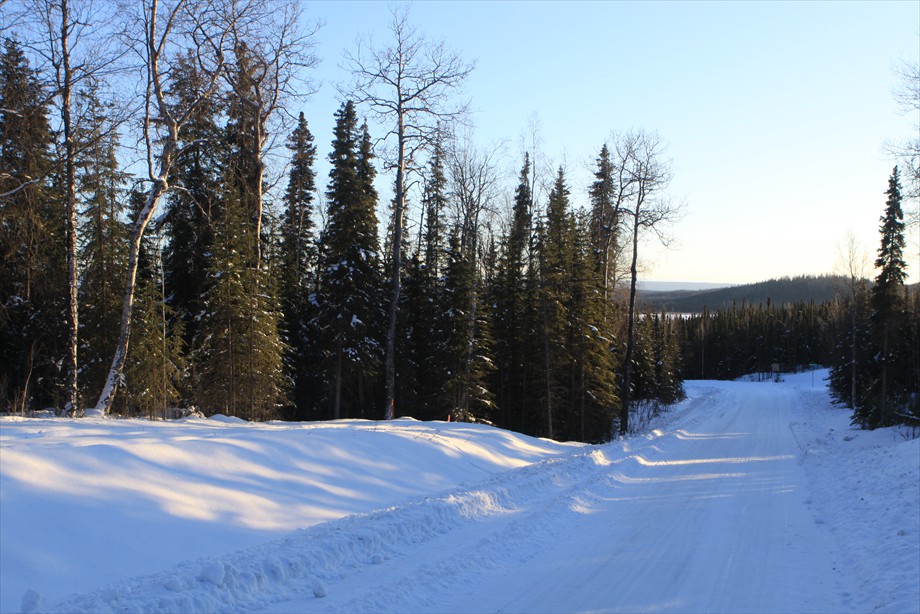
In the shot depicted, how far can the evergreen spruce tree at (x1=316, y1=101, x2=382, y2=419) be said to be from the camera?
27.1 m

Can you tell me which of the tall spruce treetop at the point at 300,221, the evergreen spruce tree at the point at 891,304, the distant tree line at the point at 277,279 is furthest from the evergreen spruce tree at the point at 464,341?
the evergreen spruce tree at the point at 891,304

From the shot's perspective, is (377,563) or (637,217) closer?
(377,563)

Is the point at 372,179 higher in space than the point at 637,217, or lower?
higher

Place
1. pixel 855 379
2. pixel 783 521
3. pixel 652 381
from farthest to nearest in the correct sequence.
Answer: pixel 652 381 < pixel 855 379 < pixel 783 521

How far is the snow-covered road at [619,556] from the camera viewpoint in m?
5.65

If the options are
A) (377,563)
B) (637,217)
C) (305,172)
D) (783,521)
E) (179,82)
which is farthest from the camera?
(305,172)

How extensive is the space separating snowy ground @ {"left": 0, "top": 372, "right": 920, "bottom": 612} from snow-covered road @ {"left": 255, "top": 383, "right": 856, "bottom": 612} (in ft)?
0.11

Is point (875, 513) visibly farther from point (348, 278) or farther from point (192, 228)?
point (192, 228)

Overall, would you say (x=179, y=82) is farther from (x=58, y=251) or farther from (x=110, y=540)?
(x=110, y=540)

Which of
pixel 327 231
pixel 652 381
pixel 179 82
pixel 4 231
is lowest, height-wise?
pixel 652 381

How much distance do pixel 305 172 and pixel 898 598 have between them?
117 ft

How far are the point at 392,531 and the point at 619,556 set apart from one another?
2807mm

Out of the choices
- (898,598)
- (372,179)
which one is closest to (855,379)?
(372,179)

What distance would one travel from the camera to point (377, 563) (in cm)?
630
